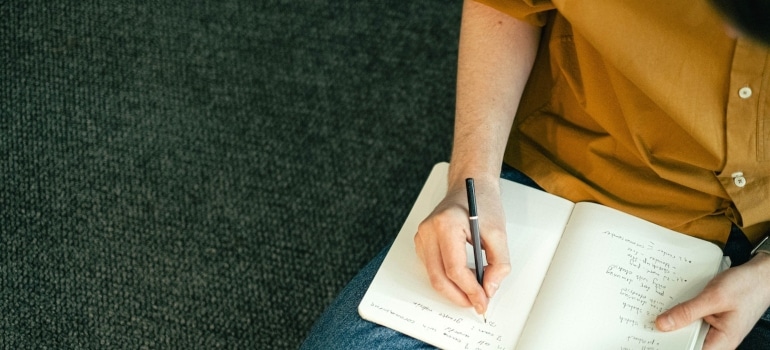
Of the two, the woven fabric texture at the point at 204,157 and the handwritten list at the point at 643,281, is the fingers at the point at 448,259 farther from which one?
the woven fabric texture at the point at 204,157

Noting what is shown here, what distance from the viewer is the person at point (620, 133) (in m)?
0.71

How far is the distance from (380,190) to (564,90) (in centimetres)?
57

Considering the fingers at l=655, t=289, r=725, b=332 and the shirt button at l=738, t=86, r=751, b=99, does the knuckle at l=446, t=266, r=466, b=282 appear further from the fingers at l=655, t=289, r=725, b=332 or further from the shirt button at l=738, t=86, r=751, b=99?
the shirt button at l=738, t=86, r=751, b=99

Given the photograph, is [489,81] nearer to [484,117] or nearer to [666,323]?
[484,117]

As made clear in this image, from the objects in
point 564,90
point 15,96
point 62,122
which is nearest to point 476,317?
point 564,90

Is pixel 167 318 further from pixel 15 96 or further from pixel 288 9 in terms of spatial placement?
pixel 288 9

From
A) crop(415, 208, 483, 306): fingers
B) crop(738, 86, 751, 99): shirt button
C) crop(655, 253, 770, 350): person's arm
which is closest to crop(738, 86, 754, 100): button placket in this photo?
crop(738, 86, 751, 99): shirt button

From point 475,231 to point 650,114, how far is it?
9.2 inches

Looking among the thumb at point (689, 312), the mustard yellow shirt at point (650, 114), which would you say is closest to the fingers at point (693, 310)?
the thumb at point (689, 312)

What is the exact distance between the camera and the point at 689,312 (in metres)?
0.75

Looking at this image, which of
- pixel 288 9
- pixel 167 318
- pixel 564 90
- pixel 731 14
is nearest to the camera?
pixel 731 14

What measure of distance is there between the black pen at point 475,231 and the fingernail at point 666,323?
185 mm

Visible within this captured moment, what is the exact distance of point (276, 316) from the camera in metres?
1.25

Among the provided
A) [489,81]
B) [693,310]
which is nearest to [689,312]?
[693,310]
